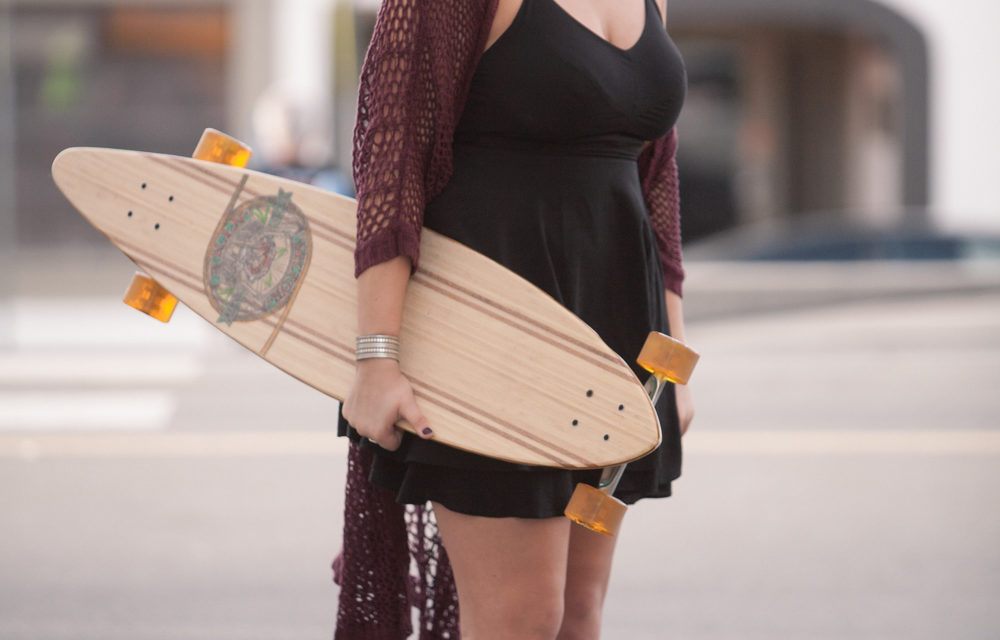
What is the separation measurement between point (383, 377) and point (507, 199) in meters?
0.34

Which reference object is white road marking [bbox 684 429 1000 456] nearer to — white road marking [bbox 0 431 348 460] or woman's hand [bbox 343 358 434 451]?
white road marking [bbox 0 431 348 460]

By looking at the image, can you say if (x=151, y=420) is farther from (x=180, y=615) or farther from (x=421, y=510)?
(x=421, y=510)

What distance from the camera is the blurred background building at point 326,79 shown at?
15.5 meters

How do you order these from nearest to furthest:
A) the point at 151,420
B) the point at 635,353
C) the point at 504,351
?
1. the point at 504,351
2. the point at 635,353
3. the point at 151,420

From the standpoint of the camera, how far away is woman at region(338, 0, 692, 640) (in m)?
1.80

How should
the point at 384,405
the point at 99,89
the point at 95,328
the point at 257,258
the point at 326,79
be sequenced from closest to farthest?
the point at 384,405, the point at 257,258, the point at 95,328, the point at 99,89, the point at 326,79

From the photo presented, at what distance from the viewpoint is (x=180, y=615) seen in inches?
153

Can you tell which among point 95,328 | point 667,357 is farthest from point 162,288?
point 95,328

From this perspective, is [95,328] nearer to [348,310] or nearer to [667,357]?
[348,310]

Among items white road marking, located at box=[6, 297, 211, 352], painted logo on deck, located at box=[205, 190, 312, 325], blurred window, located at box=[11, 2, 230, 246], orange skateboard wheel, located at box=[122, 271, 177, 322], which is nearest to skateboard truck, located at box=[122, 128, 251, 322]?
orange skateboard wheel, located at box=[122, 271, 177, 322]

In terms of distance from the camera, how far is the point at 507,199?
74.7 inches

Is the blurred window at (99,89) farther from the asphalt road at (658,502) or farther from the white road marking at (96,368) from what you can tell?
the asphalt road at (658,502)

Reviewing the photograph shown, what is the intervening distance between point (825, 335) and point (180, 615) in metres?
6.52

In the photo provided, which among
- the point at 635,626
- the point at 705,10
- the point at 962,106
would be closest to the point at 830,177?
the point at 962,106
